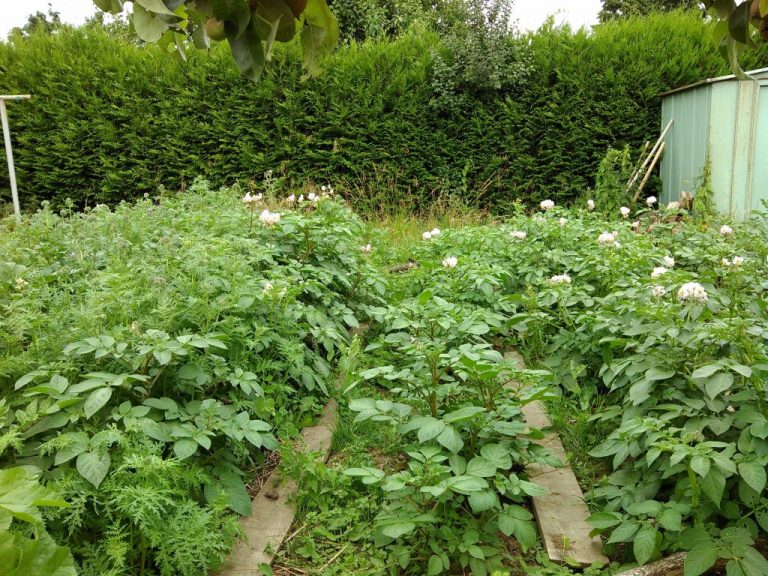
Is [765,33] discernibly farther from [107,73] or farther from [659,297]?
[107,73]

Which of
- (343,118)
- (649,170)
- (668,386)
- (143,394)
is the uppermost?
(343,118)

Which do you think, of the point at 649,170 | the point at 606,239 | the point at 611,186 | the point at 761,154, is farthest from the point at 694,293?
the point at 649,170

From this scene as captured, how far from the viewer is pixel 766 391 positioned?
203 cm

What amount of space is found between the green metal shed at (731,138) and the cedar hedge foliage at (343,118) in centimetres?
134

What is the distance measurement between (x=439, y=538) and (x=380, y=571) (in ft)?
0.75

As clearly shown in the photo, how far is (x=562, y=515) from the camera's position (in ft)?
7.55

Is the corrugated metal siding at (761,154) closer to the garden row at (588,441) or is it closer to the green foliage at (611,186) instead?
the green foliage at (611,186)

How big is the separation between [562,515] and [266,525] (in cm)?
110

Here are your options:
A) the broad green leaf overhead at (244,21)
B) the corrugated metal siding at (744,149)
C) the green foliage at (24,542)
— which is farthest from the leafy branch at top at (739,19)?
the corrugated metal siding at (744,149)

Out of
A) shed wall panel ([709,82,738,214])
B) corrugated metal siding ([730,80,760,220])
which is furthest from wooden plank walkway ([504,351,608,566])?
shed wall panel ([709,82,738,214])

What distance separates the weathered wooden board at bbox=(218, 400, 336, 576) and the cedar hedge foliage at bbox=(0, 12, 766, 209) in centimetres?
591

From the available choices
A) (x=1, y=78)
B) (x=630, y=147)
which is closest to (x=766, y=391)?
(x=630, y=147)

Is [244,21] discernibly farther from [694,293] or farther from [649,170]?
[649,170]

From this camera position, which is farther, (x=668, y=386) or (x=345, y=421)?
(x=345, y=421)
